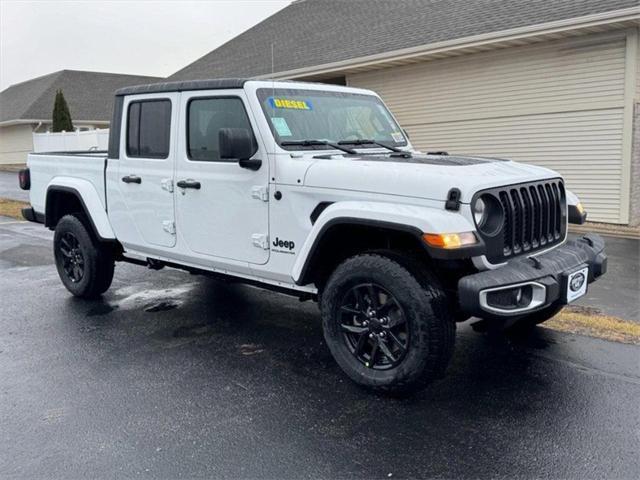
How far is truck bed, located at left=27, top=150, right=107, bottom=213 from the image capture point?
585 cm

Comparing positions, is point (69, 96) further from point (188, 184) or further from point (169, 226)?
point (188, 184)

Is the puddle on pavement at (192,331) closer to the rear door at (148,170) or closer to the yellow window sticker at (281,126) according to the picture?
the rear door at (148,170)

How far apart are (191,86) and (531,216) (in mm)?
2855

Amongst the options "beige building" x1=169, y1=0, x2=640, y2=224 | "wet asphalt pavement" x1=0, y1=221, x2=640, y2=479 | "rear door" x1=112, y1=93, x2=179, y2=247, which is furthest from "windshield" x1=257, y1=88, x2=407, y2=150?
"beige building" x1=169, y1=0, x2=640, y2=224

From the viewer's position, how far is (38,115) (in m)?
34.6

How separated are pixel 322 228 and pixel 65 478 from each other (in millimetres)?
2022

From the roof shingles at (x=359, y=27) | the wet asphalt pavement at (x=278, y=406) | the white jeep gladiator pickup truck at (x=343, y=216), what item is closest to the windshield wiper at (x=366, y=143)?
the white jeep gladiator pickup truck at (x=343, y=216)

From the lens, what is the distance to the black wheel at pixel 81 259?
604 cm

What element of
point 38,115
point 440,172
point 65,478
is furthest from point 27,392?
point 38,115

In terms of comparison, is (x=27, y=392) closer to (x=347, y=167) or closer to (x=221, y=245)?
(x=221, y=245)

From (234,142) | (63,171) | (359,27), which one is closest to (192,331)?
(234,142)

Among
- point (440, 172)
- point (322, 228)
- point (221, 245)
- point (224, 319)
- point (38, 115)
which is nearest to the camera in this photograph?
point (440, 172)

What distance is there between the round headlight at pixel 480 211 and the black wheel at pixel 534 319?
54.2 inches

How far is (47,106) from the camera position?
3538 cm
